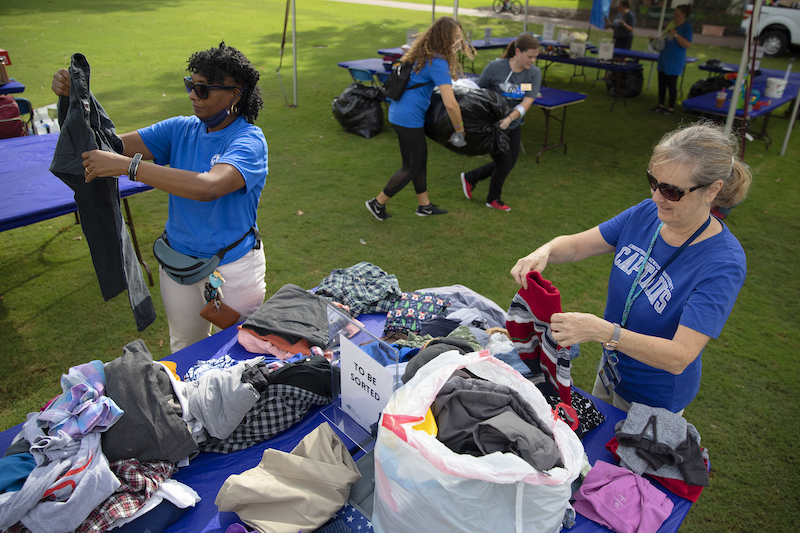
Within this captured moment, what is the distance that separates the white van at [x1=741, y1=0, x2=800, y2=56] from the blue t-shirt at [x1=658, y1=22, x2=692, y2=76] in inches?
266

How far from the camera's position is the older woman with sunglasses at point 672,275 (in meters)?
1.72

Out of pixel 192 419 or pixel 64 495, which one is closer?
pixel 64 495

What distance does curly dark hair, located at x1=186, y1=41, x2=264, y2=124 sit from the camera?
7.45ft

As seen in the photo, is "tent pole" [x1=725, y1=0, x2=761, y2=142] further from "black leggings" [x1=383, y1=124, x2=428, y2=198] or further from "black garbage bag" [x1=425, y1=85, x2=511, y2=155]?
"black leggings" [x1=383, y1=124, x2=428, y2=198]

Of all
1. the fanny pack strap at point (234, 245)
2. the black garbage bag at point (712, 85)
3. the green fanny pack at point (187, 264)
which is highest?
the black garbage bag at point (712, 85)

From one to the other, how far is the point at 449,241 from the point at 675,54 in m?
6.45

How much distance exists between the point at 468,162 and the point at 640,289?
4.88 metres

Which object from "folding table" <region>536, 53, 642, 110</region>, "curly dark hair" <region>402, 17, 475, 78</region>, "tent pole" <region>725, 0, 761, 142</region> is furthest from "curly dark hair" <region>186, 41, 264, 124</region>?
"folding table" <region>536, 53, 642, 110</region>

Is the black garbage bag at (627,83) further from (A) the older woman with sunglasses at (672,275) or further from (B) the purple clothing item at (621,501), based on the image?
(B) the purple clothing item at (621,501)

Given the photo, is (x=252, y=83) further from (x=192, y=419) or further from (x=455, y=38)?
(x=455, y=38)

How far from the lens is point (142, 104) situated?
799 cm

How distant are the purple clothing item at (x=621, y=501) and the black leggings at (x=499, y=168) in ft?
12.8

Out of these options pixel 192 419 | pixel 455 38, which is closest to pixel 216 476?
pixel 192 419

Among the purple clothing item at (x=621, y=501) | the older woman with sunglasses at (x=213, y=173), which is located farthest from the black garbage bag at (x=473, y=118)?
the purple clothing item at (x=621, y=501)
